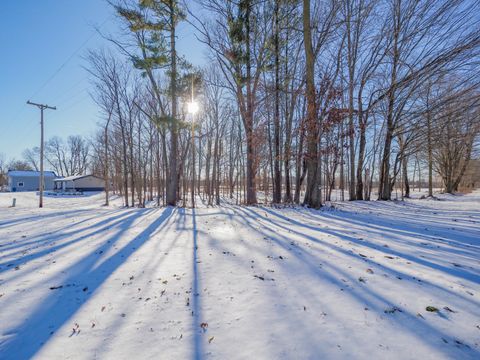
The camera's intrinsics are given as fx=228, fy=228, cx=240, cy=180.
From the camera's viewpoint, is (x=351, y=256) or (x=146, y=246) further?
(x=146, y=246)

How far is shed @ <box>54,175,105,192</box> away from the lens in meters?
42.7

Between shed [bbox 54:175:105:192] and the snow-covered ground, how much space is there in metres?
45.9

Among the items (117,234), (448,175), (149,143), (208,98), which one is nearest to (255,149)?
(117,234)

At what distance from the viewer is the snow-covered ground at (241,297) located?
1.67 metres

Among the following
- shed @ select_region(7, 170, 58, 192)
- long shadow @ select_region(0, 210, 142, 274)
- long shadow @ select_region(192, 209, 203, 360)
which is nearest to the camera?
long shadow @ select_region(192, 209, 203, 360)

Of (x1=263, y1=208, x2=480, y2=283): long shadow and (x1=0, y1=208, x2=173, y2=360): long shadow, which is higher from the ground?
(x1=263, y1=208, x2=480, y2=283): long shadow

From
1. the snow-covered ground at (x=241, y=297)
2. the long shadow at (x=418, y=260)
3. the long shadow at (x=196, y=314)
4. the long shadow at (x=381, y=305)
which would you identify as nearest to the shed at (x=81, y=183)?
the snow-covered ground at (x=241, y=297)

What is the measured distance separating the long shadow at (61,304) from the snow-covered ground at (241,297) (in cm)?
1

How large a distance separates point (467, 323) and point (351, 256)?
5.35 feet

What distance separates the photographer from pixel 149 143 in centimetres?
2273

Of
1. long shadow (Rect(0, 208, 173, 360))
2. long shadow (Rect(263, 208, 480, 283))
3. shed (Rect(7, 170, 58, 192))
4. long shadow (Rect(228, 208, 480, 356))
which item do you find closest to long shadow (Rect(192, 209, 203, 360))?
long shadow (Rect(0, 208, 173, 360))

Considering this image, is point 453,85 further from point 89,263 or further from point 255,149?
point 89,263

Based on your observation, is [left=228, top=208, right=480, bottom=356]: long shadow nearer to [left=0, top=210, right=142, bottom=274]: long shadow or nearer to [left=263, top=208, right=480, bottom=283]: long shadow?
[left=263, top=208, right=480, bottom=283]: long shadow

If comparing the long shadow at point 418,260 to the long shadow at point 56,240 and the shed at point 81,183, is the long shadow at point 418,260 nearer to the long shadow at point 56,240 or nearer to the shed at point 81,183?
the long shadow at point 56,240
